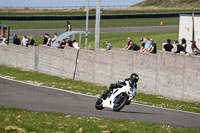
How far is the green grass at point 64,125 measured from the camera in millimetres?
10242

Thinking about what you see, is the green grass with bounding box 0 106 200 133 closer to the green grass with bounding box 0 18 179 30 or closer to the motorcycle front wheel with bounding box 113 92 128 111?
the motorcycle front wheel with bounding box 113 92 128 111

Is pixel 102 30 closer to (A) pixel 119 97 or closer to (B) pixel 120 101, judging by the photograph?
(B) pixel 120 101

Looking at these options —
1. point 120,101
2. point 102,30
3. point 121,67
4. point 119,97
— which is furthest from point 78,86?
point 102,30

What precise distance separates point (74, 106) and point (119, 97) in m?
2.76

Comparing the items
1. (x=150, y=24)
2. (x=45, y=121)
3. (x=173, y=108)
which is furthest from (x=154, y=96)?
(x=150, y=24)

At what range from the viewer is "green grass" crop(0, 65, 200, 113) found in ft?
65.4

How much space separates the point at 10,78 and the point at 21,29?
31.0m

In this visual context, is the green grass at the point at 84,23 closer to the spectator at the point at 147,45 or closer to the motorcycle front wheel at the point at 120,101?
the spectator at the point at 147,45

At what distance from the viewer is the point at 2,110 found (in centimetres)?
1370

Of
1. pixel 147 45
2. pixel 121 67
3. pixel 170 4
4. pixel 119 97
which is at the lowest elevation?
pixel 119 97

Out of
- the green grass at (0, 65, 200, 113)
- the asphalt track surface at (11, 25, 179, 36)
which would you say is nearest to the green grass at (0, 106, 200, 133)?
the green grass at (0, 65, 200, 113)

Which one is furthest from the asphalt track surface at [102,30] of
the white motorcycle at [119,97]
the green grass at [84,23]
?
the white motorcycle at [119,97]

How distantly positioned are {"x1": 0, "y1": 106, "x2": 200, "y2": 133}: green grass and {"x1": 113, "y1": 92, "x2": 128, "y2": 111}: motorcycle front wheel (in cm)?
274

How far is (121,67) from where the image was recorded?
24875mm
